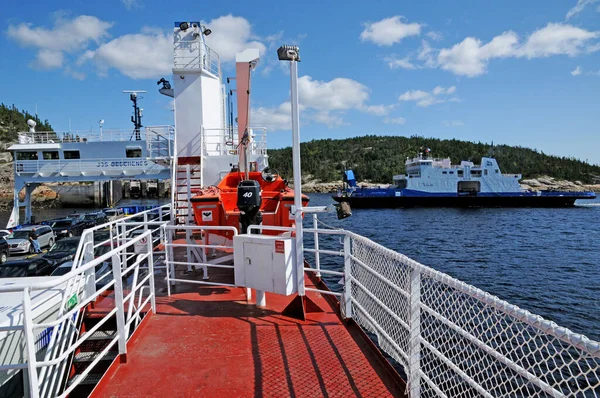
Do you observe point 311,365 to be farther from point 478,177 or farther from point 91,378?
point 478,177

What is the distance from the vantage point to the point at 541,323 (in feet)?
6.09

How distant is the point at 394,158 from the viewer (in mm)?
120375

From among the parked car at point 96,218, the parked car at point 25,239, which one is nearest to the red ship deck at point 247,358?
the parked car at point 25,239

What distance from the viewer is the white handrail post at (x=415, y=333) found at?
10.3 feet

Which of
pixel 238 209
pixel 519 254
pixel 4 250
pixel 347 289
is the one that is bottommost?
pixel 519 254

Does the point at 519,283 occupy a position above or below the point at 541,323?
below

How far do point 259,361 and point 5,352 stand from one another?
285 centimetres

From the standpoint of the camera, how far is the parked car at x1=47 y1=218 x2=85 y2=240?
20.5 m

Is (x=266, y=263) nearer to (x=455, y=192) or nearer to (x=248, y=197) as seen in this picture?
(x=248, y=197)

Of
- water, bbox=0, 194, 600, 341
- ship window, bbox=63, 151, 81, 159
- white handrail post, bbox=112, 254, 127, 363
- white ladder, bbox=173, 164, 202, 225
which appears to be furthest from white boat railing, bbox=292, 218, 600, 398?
ship window, bbox=63, 151, 81, 159

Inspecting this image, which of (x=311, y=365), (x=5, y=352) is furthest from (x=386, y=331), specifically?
(x=5, y=352)

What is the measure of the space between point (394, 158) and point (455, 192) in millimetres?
68556

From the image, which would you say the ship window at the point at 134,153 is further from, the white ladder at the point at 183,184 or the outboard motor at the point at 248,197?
the outboard motor at the point at 248,197

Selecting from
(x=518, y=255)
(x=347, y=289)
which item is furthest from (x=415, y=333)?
(x=518, y=255)
